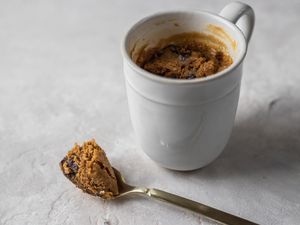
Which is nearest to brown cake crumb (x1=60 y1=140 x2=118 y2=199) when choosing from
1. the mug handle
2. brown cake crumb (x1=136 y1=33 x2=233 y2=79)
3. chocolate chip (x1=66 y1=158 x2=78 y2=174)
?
chocolate chip (x1=66 y1=158 x2=78 y2=174)

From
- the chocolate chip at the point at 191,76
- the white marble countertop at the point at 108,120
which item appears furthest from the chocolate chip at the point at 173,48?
the white marble countertop at the point at 108,120

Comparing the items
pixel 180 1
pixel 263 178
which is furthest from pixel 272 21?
pixel 263 178

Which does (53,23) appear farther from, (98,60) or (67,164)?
(67,164)

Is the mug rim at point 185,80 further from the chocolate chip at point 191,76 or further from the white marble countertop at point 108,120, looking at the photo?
the white marble countertop at point 108,120

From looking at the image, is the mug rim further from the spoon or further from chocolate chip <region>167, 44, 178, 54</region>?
the spoon

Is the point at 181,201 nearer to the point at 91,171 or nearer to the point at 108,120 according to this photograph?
the point at 91,171

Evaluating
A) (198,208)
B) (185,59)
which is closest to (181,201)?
(198,208)
